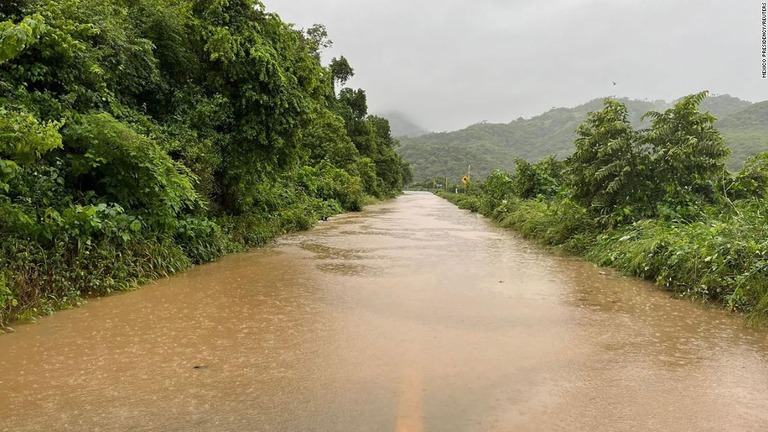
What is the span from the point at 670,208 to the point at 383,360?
739 cm

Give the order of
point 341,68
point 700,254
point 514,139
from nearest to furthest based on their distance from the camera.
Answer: point 700,254, point 341,68, point 514,139

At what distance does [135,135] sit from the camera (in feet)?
21.4

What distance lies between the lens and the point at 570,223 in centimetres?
1088

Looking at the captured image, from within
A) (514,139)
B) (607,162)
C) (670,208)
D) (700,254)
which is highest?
(514,139)

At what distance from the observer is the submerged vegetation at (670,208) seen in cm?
579

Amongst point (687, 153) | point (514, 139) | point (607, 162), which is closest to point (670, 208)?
point (687, 153)

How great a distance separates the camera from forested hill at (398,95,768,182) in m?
71.0

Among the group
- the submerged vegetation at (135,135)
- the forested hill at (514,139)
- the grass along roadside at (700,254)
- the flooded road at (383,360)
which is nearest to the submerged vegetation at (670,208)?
the grass along roadside at (700,254)

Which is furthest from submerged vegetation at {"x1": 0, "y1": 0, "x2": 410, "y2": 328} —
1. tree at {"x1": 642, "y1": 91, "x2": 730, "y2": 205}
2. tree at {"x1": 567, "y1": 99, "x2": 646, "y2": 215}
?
tree at {"x1": 642, "y1": 91, "x2": 730, "y2": 205}

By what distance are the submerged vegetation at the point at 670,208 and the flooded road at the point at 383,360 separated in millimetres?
572

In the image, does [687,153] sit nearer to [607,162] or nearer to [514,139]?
[607,162]

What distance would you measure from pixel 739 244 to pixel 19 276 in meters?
8.07

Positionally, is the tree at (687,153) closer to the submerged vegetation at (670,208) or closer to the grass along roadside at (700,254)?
the submerged vegetation at (670,208)

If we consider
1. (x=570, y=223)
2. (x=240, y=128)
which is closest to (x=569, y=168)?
(x=570, y=223)
